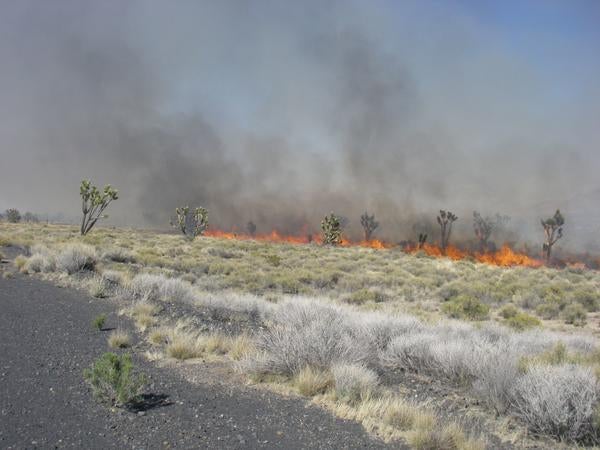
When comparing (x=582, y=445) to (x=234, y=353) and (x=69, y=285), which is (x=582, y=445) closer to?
(x=234, y=353)

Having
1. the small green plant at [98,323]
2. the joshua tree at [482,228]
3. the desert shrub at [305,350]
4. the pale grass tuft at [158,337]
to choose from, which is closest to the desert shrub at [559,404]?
the desert shrub at [305,350]

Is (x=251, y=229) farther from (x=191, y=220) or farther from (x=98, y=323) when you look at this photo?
(x=98, y=323)

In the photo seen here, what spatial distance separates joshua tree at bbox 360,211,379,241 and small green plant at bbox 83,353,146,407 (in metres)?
88.1

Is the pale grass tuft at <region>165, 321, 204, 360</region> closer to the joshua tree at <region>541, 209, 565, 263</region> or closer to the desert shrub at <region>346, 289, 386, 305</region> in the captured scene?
the desert shrub at <region>346, 289, 386, 305</region>

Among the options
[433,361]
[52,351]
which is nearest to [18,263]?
[52,351]

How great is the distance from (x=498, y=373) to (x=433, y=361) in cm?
189

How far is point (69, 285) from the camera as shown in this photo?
56.7 feet

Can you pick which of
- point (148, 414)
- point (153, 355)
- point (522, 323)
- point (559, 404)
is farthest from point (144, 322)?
point (522, 323)

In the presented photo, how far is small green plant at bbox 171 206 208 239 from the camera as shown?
68.9m

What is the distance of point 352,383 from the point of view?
769 cm

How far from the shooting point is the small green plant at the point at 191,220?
68938 mm

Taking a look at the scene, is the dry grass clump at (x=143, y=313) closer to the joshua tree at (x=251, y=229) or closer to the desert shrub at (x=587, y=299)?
the desert shrub at (x=587, y=299)

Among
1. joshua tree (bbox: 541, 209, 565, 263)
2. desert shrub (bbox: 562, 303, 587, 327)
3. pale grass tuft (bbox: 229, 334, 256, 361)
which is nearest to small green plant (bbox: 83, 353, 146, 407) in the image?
pale grass tuft (bbox: 229, 334, 256, 361)

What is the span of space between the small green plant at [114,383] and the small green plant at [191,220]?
6253cm
